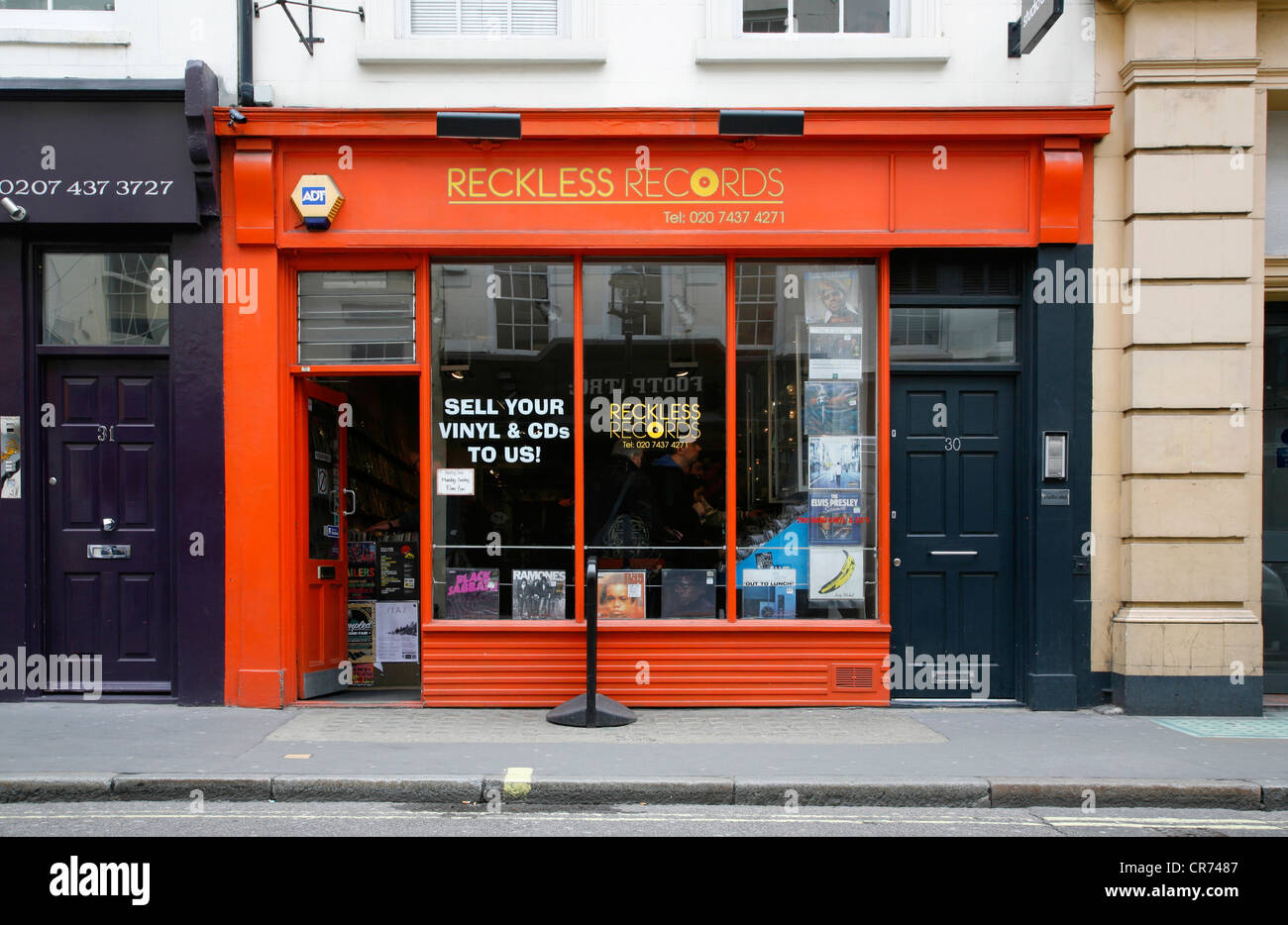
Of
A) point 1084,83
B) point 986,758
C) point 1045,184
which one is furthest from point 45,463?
point 1084,83

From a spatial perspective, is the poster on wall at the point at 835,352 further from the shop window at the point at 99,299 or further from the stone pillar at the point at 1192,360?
the shop window at the point at 99,299

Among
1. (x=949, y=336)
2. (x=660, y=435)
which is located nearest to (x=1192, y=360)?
(x=949, y=336)

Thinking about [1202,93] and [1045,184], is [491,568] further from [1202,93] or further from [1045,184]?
[1202,93]

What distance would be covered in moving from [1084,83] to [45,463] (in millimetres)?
9348

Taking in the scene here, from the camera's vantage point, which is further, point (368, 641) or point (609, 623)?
point (368, 641)

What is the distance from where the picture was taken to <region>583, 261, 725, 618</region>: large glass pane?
879 cm

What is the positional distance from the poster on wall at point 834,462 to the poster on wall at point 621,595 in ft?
5.66

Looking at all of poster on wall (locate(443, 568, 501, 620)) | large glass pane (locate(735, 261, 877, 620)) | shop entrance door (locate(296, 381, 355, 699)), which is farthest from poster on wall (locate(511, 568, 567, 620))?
shop entrance door (locate(296, 381, 355, 699))

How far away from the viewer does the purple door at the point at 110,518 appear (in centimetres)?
867

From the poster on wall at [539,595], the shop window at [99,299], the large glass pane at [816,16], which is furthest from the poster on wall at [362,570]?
the large glass pane at [816,16]

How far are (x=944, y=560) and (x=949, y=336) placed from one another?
1935 mm

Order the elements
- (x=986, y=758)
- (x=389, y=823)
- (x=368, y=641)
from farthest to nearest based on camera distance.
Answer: (x=368, y=641)
(x=986, y=758)
(x=389, y=823)

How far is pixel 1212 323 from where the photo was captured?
841 cm

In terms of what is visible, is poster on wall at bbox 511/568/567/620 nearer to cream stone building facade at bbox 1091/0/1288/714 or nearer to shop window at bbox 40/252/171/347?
shop window at bbox 40/252/171/347
